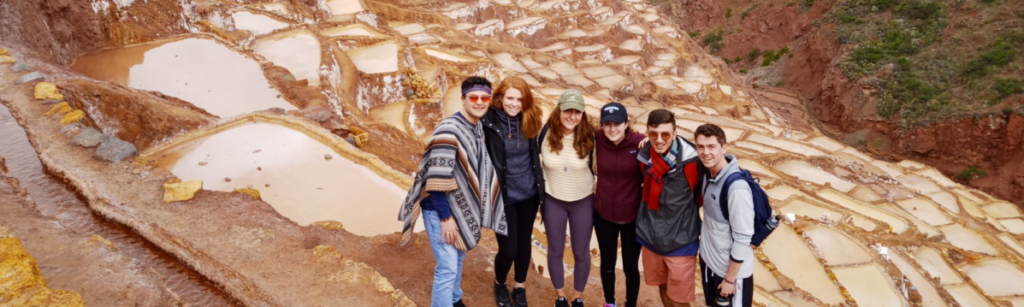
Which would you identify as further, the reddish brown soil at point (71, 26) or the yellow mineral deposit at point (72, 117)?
the reddish brown soil at point (71, 26)

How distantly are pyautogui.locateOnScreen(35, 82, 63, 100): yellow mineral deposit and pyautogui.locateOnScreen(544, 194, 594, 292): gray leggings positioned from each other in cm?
585

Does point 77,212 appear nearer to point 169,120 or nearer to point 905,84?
point 169,120

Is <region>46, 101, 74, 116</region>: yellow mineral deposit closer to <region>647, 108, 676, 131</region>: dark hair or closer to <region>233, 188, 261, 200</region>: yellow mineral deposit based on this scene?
<region>233, 188, 261, 200</region>: yellow mineral deposit

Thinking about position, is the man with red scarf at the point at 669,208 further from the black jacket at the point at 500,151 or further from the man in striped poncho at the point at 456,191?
the man in striped poncho at the point at 456,191

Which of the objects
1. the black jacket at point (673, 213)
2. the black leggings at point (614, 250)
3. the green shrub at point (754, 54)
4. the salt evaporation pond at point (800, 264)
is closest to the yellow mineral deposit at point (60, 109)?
the black leggings at point (614, 250)

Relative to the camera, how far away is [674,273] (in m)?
3.37

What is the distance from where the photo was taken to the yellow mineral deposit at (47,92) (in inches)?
234

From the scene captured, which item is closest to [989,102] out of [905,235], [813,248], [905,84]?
[905,84]

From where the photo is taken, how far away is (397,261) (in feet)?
14.4

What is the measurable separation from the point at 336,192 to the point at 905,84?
2314cm

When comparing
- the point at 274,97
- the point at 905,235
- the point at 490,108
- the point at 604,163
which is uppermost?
the point at 490,108

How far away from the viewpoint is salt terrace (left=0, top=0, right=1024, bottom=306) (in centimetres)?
421

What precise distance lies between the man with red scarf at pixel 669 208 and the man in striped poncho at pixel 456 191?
0.87 meters

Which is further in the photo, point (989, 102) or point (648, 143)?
point (989, 102)
